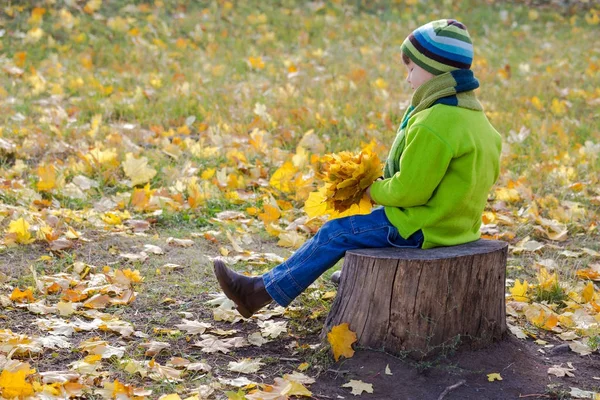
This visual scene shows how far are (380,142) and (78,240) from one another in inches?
103

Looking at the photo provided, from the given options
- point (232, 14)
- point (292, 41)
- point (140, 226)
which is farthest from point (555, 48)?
point (140, 226)

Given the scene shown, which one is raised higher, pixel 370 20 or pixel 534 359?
pixel 370 20

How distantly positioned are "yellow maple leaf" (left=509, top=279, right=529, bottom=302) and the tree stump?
70cm

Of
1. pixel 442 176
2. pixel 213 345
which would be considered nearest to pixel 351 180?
pixel 442 176

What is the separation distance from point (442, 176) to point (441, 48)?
488 mm

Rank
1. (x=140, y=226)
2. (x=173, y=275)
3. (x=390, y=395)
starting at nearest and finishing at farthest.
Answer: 1. (x=390, y=395)
2. (x=173, y=275)
3. (x=140, y=226)

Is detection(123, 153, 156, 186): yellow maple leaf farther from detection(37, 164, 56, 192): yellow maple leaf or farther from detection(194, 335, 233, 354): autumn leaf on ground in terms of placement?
detection(194, 335, 233, 354): autumn leaf on ground

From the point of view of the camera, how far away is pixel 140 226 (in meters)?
4.66

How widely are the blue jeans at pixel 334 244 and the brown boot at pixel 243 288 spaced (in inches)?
3.0

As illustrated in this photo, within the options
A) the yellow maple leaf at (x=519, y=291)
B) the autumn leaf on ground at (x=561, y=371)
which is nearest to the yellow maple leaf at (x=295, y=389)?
the autumn leaf on ground at (x=561, y=371)

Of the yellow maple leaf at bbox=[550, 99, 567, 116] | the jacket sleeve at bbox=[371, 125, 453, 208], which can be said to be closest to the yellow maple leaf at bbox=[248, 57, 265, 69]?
the yellow maple leaf at bbox=[550, 99, 567, 116]

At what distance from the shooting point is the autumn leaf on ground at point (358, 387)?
2.95m

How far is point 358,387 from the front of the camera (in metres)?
2.96

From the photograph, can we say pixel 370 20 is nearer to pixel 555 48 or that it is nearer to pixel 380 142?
pixel 555 48
